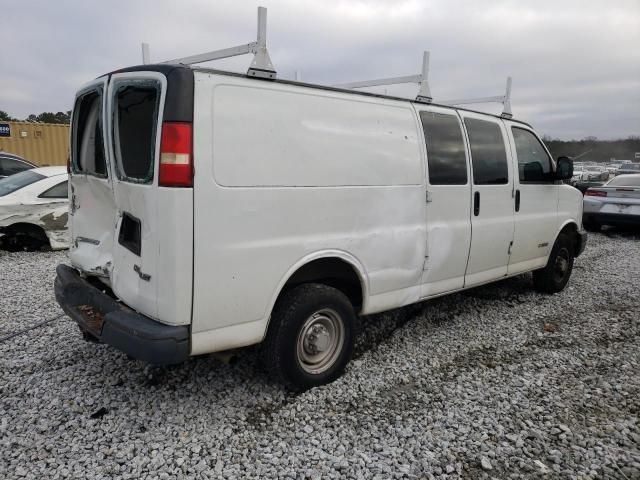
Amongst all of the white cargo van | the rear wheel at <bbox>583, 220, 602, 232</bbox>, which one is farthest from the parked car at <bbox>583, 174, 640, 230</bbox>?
the white cargo van

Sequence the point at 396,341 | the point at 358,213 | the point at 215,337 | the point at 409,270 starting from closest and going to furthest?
1. the point at 215,337
2. the point at 358,213
3. the point at 409,270
4. the point at 396,341

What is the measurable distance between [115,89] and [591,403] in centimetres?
384

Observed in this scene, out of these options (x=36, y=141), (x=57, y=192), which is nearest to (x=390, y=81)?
(x=57, y=192)

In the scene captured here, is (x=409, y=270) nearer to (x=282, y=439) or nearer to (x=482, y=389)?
(x=482, y=389)

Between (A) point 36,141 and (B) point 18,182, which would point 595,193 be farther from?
(A) point 36,141

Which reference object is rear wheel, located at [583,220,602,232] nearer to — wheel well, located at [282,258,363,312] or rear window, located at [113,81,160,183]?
wheel well, located at [282,258,363,312]

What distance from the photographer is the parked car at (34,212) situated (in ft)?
23.8

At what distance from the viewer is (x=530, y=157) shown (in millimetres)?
5145

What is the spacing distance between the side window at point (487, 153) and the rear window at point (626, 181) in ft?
26.1

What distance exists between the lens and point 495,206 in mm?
4590

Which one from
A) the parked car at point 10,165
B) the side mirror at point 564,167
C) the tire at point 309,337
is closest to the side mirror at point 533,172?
the side mirror at point 564,167

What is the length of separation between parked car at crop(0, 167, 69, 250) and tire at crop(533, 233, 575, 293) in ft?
23.0

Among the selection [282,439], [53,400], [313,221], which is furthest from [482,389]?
[53,400]

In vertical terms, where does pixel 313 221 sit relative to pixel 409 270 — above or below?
above
